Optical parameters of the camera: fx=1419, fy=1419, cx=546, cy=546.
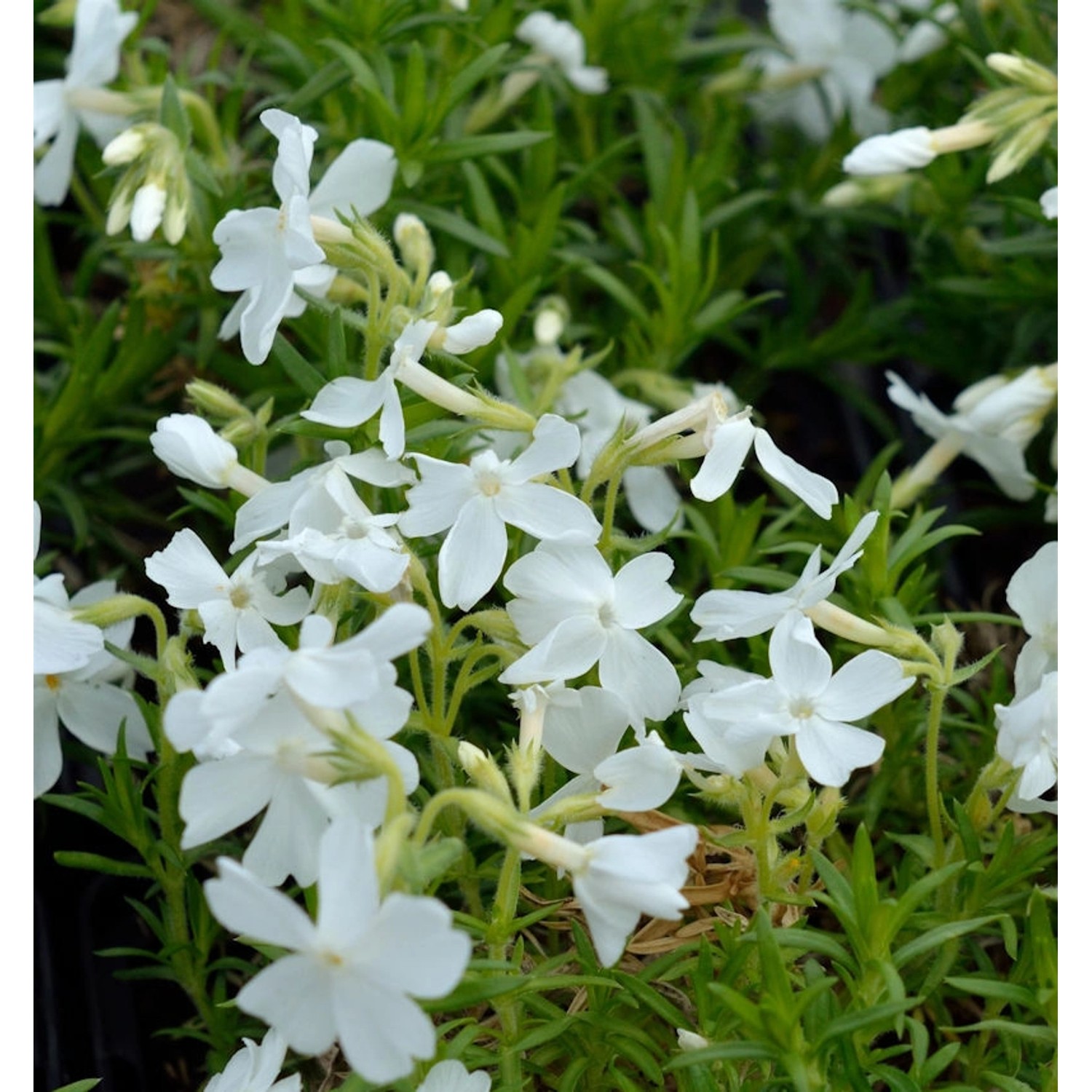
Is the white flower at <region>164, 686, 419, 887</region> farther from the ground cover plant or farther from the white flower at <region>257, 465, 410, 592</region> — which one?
the white flower at <region>257, 465, 410, 592</region>

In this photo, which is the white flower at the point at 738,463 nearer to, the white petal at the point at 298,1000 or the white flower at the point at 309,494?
the white flower at the point at 309,494

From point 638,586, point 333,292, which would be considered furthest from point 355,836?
point 333,292

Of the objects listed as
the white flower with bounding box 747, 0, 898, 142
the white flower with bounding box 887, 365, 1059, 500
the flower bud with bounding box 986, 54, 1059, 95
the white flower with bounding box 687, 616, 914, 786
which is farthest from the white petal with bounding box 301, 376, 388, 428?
the white flower with bounding box 747, 0, 898, 142

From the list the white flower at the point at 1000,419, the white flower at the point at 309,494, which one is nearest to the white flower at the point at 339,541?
the white flower at the point at 309,494

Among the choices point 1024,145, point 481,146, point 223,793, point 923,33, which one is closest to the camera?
point 223,793

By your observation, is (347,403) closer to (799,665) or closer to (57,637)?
(57,637)

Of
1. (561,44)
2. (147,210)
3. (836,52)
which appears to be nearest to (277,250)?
(147,210)
